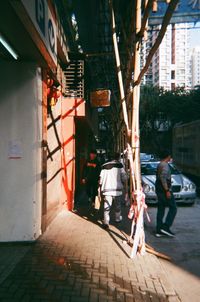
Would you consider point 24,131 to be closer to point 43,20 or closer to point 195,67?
point 43,20

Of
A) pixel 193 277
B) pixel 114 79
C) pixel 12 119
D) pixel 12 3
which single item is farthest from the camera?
pixel 114 79

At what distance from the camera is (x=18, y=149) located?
6.90 metres

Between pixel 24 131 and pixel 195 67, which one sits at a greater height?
pixel 195 67

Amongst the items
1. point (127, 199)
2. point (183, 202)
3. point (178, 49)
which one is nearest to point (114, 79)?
point (183, 202)

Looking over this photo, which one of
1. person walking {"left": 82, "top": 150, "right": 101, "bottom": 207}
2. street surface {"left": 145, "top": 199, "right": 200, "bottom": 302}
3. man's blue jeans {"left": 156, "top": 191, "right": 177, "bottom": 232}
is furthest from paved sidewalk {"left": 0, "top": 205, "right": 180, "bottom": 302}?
person walking {"left": 82, "top": 150, "right": 101, "bottom": 207}

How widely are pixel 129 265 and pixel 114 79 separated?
13.4m

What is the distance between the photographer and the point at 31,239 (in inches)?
271

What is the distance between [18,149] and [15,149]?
0.17 feet

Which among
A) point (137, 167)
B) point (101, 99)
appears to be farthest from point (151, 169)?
point (137, 167)

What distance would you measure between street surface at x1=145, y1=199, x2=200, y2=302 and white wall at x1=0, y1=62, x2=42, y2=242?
241 centimetres

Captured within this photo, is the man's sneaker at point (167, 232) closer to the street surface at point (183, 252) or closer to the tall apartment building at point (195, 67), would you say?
the street surface at point (183, 252)

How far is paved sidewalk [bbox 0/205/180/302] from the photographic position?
472cm

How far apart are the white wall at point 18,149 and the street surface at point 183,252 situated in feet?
7.92

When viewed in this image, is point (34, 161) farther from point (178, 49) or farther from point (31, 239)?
point (178, 49)
